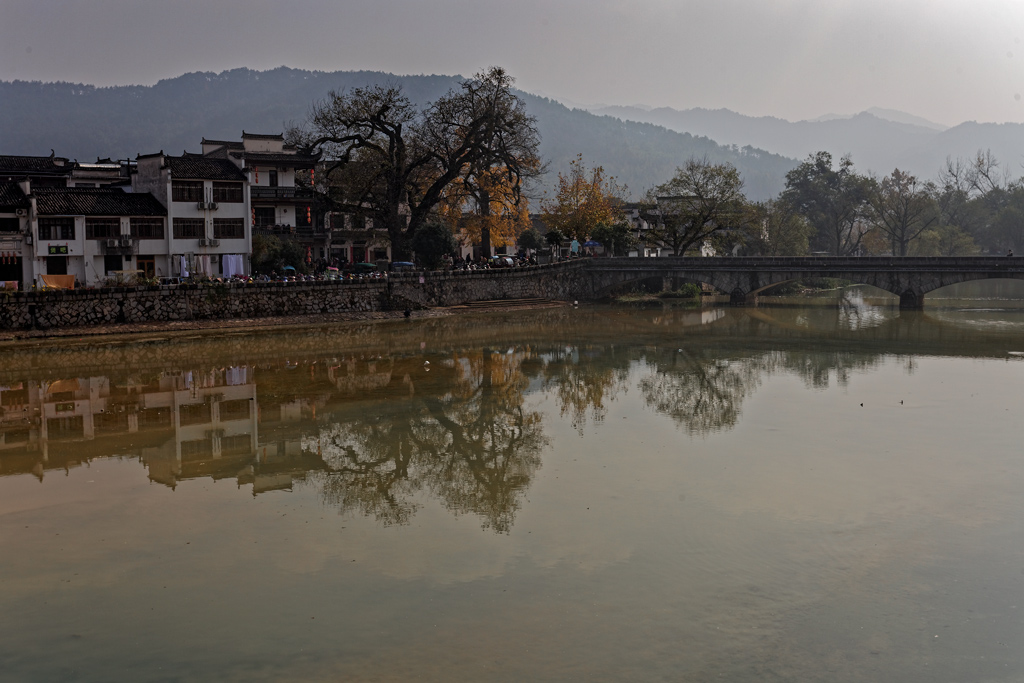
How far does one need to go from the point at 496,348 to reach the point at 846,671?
3109 cm

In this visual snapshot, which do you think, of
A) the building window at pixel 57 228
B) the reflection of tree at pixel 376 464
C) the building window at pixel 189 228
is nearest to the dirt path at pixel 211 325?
the building window at pixel 57 228

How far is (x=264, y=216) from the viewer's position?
60312mm

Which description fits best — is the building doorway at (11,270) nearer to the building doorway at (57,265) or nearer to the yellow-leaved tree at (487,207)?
the building doorway at (57,265)

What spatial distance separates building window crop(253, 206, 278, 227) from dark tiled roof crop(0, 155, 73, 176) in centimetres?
1246

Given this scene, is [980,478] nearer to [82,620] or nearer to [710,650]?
[710,650]

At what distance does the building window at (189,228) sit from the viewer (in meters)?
51.2

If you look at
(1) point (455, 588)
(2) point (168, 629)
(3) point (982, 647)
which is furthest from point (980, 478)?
(2) point (168, 629)

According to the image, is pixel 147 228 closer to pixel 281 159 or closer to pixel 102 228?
pixel 102 228

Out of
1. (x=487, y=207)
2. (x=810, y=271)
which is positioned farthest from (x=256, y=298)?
(x=810, y=271)

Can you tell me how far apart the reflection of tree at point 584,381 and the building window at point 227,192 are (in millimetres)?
24247

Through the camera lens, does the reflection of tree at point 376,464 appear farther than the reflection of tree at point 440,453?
No

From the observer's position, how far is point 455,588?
Answer: 42.9 feet

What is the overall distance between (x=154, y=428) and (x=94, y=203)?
29.5 m

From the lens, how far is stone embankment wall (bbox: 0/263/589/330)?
41875mm
